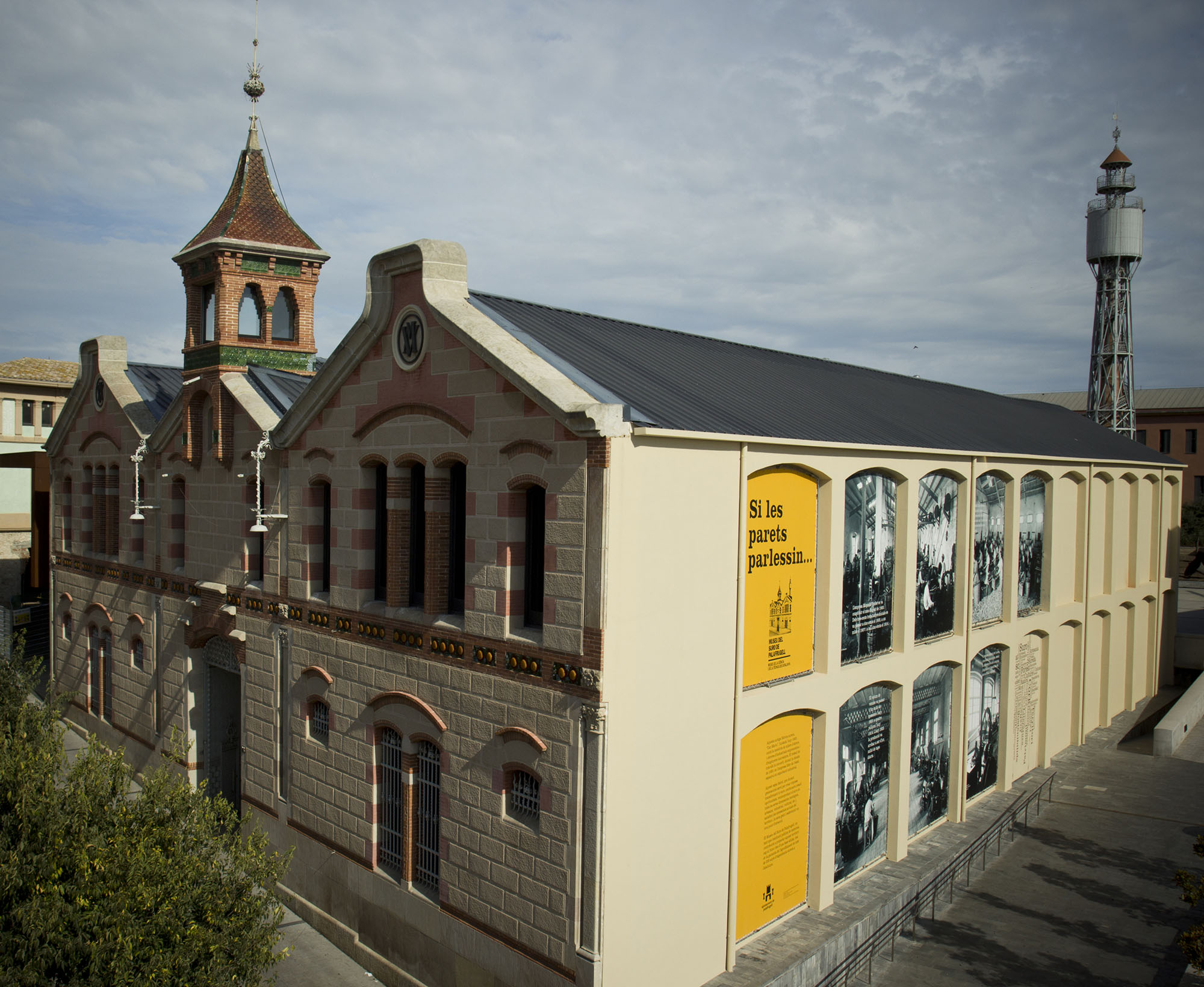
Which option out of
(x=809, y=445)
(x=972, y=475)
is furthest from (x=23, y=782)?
(x=972, y=475)

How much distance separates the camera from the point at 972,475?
1989 centimetres

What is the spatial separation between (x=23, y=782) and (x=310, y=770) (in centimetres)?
697

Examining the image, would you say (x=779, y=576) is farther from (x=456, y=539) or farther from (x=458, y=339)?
(x=458, y=339)

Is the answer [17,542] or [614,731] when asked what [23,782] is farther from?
[17,542]

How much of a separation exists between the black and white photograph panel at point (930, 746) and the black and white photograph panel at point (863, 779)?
100 cm

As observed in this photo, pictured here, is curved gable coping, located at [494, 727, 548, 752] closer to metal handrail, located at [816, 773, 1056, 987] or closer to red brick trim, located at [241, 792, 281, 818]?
metal handrail, located at [816, 773, 1056, 987]

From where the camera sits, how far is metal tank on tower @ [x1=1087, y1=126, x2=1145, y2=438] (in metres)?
46.5

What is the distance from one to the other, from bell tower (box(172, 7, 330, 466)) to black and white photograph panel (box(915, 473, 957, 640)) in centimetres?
1494

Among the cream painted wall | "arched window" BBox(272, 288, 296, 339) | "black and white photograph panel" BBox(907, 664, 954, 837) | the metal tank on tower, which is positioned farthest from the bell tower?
the metal tank on tower

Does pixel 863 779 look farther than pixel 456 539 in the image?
Yes

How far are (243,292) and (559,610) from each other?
1403 cm

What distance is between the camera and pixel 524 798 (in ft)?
44.0

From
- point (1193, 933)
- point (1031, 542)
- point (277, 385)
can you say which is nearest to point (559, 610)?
point (1193, 933)

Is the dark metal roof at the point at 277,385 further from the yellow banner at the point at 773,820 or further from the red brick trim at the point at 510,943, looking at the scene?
the yellow banner at the point at 773,820
